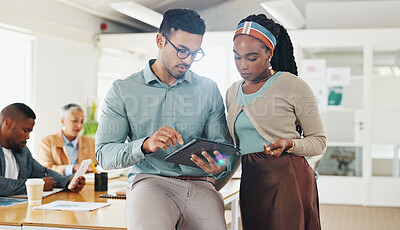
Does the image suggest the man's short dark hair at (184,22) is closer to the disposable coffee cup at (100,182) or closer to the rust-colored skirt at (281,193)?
the rust-colored skirt at (281,193)

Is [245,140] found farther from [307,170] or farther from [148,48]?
[148,48]

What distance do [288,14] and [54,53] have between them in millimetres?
2690

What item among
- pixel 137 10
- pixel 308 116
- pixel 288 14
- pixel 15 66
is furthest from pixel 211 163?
pixel 288 14

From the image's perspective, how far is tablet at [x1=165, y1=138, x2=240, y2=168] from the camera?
1630mm

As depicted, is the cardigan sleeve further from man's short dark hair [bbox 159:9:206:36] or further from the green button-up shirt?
man's short dark hair [bbox 159:9:206:36]

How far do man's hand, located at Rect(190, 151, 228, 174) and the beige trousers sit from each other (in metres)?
0.11

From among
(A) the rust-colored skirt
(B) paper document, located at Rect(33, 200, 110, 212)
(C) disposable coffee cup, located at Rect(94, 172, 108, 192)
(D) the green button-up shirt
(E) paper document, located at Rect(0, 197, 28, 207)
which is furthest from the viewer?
(C) disposable coffee cup, located at Rect(94, 172, 108, 192)

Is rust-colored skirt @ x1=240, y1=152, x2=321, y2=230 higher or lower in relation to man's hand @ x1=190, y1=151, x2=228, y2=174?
lower

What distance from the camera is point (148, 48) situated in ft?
22.7

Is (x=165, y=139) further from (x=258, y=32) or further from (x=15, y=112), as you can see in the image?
(x=15, y=112)

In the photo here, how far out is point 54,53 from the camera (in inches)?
227

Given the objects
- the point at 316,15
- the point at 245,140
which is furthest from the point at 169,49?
the point at 316,15

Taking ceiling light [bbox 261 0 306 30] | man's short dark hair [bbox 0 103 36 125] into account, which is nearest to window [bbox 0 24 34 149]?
man's short dark hair [bbox 0 103 36 125]

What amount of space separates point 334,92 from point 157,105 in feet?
15.4
